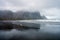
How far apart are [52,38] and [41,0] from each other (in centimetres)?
97

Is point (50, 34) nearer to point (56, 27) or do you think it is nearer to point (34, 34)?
point (56, 27)

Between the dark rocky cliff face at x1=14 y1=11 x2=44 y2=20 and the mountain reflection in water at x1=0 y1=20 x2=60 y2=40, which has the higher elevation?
the dark rocky cliff face at x1=14 y1=11 x2=44 y2=20

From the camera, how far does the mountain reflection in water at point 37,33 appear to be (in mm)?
2035

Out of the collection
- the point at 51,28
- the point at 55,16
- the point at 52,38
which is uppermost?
the point at 55,16

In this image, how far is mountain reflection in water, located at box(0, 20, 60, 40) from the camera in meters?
2.04

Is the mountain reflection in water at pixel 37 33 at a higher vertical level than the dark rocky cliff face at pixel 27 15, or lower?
lower

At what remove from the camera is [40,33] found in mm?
2086

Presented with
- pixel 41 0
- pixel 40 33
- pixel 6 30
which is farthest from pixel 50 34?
pixel 6 30

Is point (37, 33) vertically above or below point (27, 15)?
below

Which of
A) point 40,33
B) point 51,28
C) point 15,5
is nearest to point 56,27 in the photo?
point 51,28

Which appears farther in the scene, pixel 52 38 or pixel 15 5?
pixel 15 5

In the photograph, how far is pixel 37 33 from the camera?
6.86 feet

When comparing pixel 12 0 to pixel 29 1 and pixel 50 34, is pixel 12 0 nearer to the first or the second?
pixel 29 1

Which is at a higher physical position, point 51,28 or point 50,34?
point 51,28
